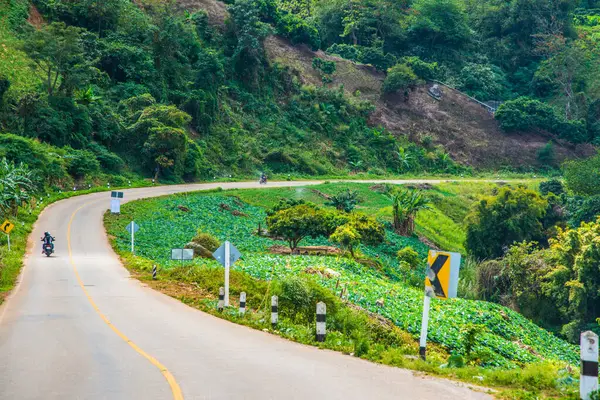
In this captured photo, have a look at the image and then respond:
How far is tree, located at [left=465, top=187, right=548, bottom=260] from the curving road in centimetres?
2766

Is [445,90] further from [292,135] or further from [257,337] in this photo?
[257,337]

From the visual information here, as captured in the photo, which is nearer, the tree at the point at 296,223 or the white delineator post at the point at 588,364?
the white delineator post at the point at 588,364

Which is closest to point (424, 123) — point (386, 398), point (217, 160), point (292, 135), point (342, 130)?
point (342, 130)

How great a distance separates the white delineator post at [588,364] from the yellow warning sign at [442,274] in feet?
10.4

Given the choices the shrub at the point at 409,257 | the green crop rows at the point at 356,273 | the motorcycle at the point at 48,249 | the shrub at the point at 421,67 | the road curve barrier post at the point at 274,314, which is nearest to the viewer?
the road curve barrier post at the point at 274,314

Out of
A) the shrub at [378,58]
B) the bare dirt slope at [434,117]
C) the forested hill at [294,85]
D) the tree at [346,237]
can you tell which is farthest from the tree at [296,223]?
the shrub at [378,58]

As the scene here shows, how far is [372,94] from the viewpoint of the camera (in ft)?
272

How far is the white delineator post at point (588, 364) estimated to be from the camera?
7.93 meters

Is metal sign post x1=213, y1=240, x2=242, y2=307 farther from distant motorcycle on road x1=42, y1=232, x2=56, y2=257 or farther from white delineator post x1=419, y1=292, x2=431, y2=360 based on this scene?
distant motorcycle on road x1=42, y1=232, x2=56, y2=257

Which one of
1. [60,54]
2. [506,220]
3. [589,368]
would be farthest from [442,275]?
[60,54]

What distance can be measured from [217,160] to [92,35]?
17.5m

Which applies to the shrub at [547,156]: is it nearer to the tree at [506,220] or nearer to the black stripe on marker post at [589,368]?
the tree at [506,220]

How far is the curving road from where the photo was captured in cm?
923

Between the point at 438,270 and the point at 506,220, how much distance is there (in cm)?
3359
